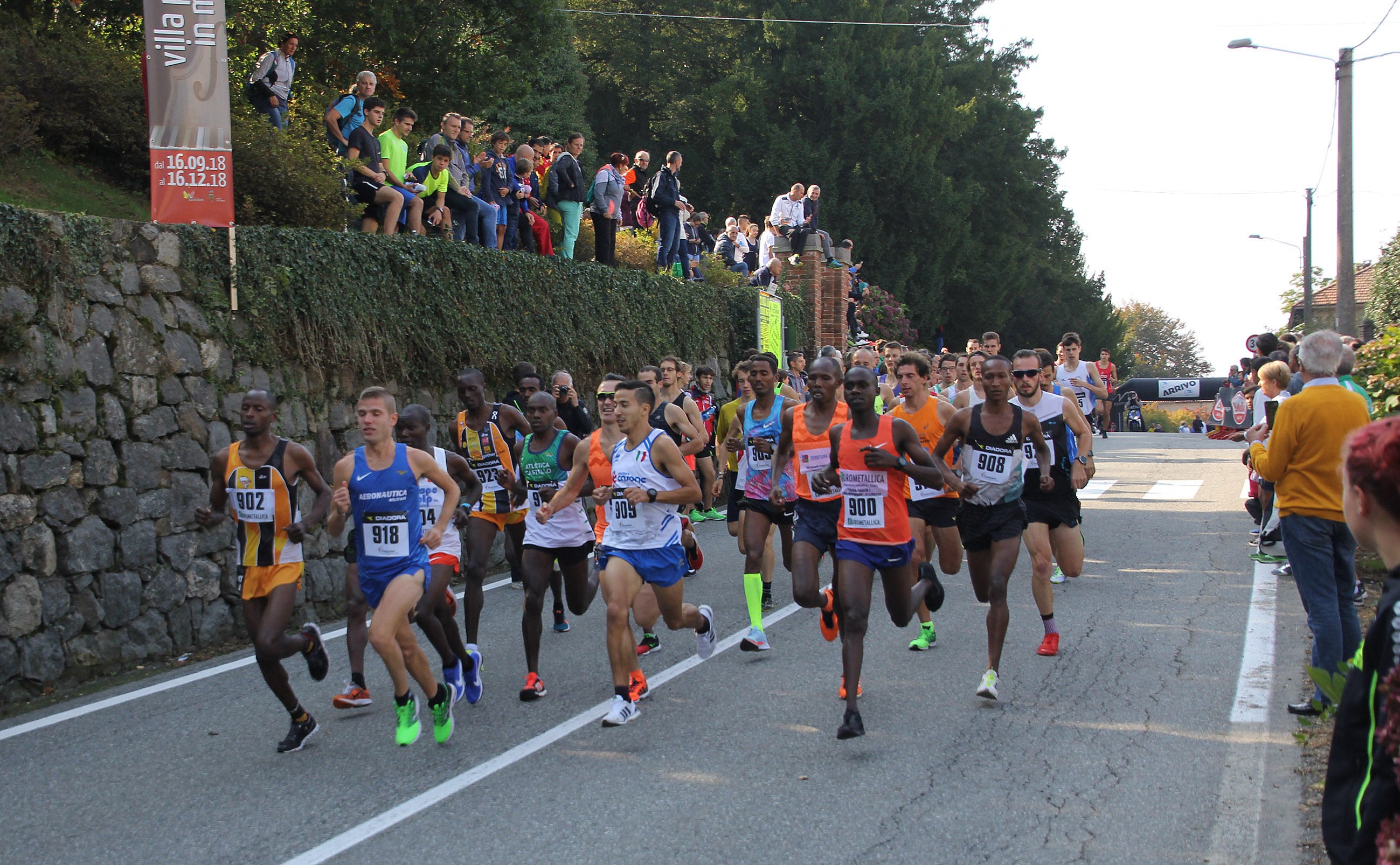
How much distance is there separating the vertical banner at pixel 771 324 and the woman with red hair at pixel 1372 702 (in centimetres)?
1827

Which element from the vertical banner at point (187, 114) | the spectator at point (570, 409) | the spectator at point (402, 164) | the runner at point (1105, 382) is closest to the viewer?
the vertical banner at point (187, 114)

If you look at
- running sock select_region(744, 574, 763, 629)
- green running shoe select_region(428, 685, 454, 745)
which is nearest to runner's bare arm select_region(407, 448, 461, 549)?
green running shoe select_region(428, 685, 454, 745)

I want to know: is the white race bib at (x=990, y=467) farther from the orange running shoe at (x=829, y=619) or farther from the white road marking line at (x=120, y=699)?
the white road marking line at (x=120, y=699)

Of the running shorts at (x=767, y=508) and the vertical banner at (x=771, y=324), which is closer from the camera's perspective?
the running shorts at (x=767, y=508)

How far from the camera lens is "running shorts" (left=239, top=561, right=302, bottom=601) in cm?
623

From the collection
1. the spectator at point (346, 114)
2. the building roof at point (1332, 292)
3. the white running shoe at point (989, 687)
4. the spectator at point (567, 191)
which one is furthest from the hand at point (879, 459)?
the building roof at point (1332, 292)

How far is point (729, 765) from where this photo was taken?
18.3 feet

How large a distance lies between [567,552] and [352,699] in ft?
5.10

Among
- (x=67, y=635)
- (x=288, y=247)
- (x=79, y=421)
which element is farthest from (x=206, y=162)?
(x=67, y=635)

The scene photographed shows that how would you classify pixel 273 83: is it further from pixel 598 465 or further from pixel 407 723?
pixel 407 723

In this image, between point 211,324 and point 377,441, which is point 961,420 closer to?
point 377,441

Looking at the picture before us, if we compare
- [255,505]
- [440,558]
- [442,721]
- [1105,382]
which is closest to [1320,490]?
[442,721]

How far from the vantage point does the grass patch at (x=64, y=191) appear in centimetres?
1044

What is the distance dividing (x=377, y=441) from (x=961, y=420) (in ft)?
11.8
